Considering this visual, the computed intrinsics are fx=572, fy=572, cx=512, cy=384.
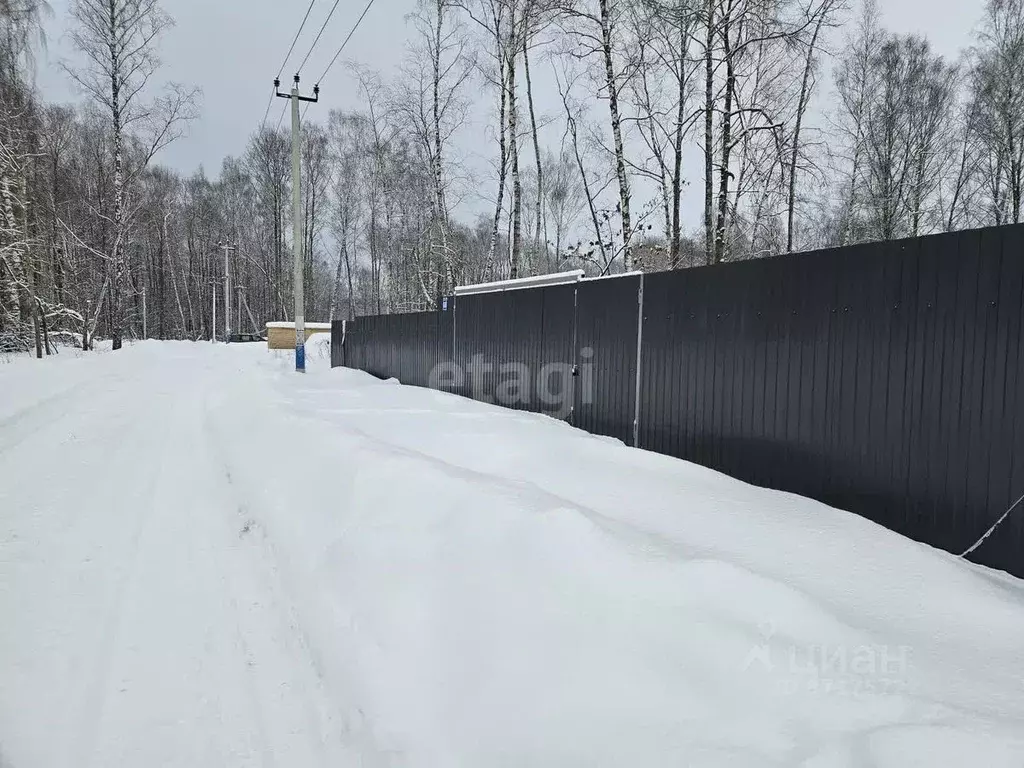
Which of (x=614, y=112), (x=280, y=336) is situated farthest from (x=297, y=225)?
(x=280, y=336)

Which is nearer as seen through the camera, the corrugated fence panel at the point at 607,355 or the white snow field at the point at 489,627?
the white snow field at the point at 489,627

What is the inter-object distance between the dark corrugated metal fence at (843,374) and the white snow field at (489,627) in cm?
31

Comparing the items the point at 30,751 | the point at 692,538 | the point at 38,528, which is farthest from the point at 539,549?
the point at 38,528

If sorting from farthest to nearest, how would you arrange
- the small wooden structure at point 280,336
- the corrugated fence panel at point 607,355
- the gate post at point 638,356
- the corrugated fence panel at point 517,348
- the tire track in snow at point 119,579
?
the small wooden structure at point 280,336, the corrugated fence panel at point 517,348, the corrugated fence panel at point 607,355, the gate post at point 638,356, the tire track in snow at point 119,579

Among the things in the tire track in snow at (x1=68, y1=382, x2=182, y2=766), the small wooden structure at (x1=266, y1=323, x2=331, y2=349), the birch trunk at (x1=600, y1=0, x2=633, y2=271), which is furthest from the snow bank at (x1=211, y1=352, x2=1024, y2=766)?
the small wooden structure at (x1=266, y1=323, x2=331, y2=349)

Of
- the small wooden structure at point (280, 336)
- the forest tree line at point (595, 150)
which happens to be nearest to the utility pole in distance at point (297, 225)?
the forest tree line at point (595, 150)

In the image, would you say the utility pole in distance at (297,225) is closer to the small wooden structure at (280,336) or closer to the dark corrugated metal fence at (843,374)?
the dark corrugated metal fence at (843,374)

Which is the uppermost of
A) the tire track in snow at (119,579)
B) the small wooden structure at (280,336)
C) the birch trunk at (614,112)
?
the birch trunk at (614,112)

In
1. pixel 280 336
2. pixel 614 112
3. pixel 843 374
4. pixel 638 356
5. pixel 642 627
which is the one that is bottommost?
pixel 642 627

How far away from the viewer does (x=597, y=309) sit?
6.54 metres

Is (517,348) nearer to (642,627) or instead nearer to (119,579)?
(119,579)

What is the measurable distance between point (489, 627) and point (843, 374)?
300 cm

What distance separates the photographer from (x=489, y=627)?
274 cm

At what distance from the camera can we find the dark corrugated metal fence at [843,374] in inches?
127
